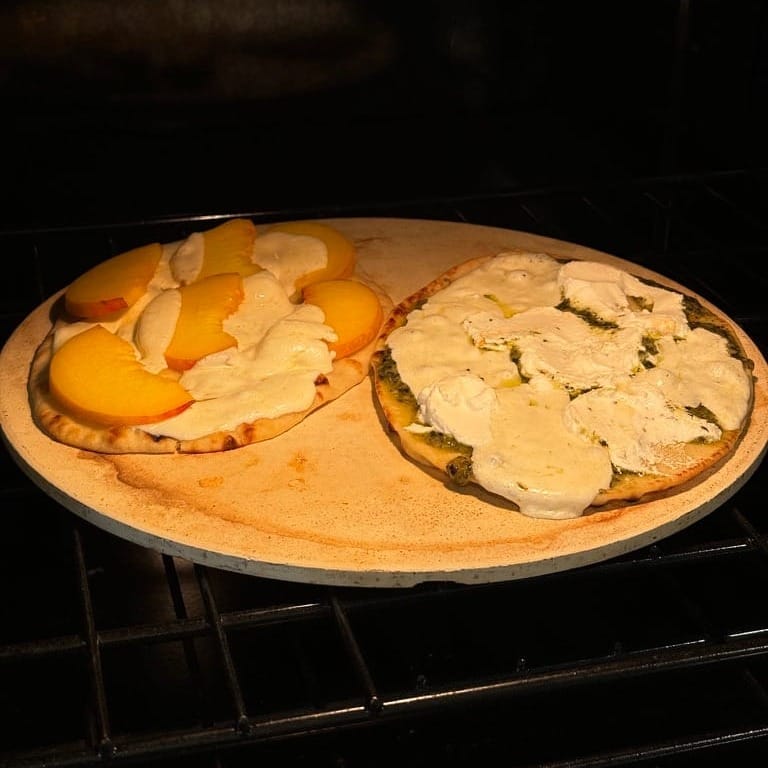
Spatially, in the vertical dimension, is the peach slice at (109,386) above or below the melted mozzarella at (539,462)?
above

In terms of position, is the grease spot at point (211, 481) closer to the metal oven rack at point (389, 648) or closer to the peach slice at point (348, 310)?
the metal oven rack at point (389, 648)

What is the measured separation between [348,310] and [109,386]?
491mm

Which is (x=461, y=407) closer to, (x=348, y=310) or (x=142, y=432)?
(x=348, y=310)

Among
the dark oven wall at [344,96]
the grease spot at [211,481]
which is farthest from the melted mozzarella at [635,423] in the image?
the dark oven wall at [344,96]

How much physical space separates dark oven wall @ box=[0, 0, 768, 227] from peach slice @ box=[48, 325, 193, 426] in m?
1.09

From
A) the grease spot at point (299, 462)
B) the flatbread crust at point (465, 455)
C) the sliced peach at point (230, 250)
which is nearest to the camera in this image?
the flatbread crust at point (465, 455)

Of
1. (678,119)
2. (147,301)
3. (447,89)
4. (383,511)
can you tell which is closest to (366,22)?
(447,89)

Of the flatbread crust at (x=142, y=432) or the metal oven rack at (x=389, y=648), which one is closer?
the metal oven rack at (x=389, y=648)

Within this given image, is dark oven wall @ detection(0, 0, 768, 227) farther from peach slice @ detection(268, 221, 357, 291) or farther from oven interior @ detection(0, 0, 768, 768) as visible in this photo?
peach slice @ detection(268, 221, 357, 291)

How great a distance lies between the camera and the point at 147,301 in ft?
7.77

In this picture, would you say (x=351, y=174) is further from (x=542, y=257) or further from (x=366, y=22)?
(x=542, y=257)

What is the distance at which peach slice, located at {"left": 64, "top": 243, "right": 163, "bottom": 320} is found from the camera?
2312 millimetres

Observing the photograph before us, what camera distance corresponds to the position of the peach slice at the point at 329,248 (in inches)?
96.9

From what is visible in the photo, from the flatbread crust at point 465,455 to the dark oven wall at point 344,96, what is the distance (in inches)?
48.2
